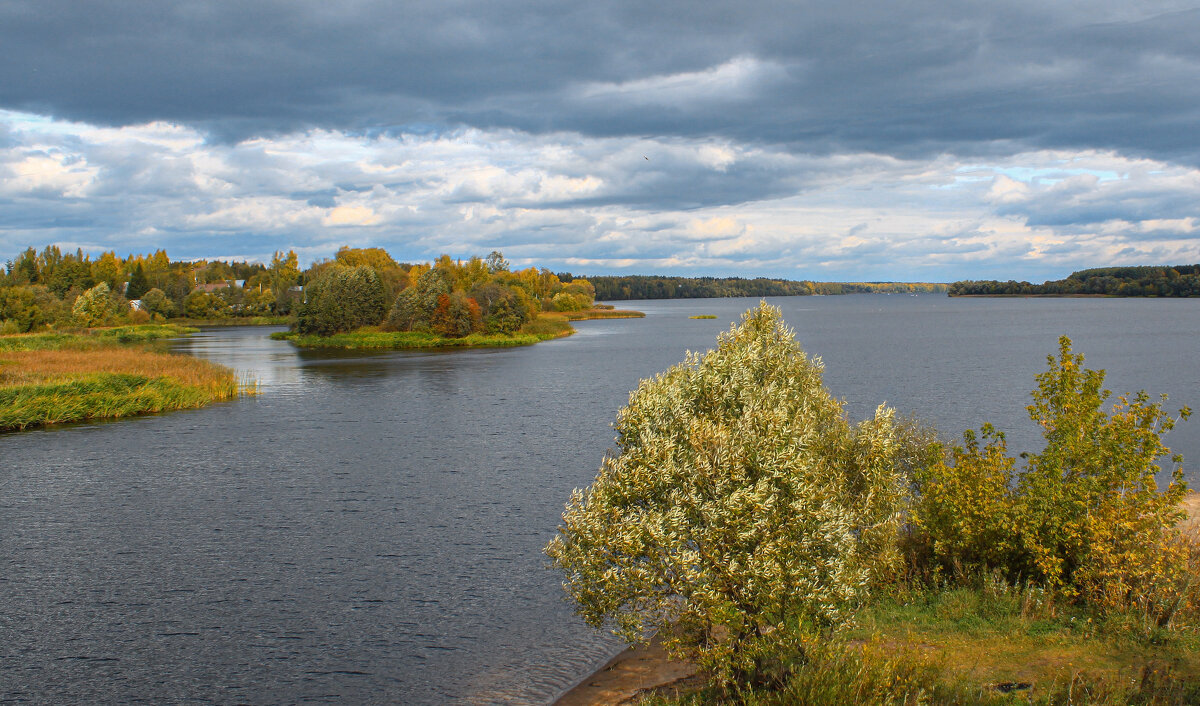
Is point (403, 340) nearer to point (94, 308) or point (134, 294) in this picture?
point (94, 308)

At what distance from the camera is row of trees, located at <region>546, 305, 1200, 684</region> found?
1084 cm

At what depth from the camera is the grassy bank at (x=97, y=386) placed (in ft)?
142

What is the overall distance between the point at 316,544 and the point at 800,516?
16.5 metres

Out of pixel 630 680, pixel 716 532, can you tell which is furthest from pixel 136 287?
pixel 716 532

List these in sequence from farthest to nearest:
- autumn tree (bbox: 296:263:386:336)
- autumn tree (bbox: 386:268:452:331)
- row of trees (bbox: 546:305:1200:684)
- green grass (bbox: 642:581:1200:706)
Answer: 1. autumn tree (bbox: 296:263:386:336)
2. autumn tree (bbox: 386:268:452:331)
3. row of trees (bbox: 546:305:1200:684)
4. green grass (bbox: 642:581:1200:706)

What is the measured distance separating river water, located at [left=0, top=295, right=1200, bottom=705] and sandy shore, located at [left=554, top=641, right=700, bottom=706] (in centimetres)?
56

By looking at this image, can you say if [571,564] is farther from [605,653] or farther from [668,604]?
[605,653]

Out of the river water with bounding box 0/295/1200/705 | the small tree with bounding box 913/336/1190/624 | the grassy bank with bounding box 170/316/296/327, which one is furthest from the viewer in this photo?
the grassy bank with bounding box 170/316/296/327

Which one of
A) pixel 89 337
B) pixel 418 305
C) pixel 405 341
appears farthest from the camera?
pixel 418 305

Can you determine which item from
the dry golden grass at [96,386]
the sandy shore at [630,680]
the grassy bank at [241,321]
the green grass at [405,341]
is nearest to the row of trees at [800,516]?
the sandy shore at [630,680]

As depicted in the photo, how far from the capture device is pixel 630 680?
14.2 m

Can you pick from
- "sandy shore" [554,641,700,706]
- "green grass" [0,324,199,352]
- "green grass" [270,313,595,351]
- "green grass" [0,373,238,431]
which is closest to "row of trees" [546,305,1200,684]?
"sandy shore" [554,641,700,706]

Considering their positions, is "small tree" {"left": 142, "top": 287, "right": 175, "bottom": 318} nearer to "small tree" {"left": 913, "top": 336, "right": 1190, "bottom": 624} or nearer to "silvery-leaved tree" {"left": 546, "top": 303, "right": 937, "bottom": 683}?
"silvery-leaved tree" {"left": 546, "top": 303, "right": 937, "bottom": 683}

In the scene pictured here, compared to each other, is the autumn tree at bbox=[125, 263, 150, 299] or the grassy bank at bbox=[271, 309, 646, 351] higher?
the autumn tree at bbox=[125, 263, 150, 299]
